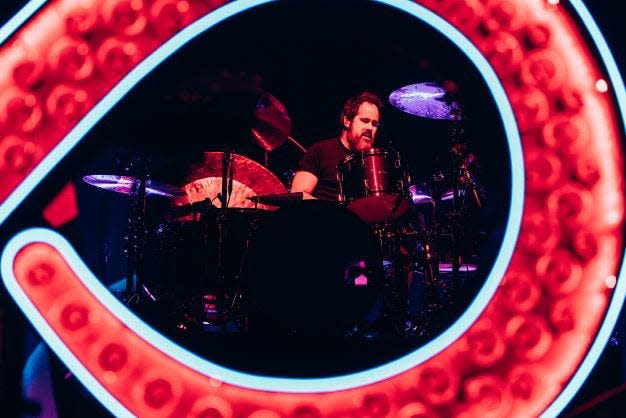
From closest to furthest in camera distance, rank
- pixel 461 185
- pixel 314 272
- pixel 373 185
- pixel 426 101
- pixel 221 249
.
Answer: pixel 314 272 < pixel 373 185 < pixel 221 249 < pixel 426 101 < pixel 461 185

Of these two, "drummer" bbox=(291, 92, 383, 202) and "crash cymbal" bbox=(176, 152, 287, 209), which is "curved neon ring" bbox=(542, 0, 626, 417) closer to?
"drummer" bbox=(291, 92, 383, 202)

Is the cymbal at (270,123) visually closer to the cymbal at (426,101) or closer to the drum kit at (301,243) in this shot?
the drum kit at (301,243)

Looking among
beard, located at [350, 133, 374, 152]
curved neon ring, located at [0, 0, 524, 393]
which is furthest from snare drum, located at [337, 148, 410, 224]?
curved neon ring, located at [0, 0, 524, 393]

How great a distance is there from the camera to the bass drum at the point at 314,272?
9.46 feet

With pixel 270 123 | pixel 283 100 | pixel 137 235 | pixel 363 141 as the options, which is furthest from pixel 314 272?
pixel 283 100

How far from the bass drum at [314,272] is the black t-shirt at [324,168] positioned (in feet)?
3.33

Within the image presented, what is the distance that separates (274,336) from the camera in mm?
2986

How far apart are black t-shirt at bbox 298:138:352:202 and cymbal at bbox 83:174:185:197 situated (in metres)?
1.55

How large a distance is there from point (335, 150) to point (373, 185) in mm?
609

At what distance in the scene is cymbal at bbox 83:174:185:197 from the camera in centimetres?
439

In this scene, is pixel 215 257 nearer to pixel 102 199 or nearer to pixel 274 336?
pixel 274 336

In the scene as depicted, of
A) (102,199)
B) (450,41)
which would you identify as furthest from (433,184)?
(102,199)

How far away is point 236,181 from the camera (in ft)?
17.7

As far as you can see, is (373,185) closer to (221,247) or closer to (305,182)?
(305,182)
